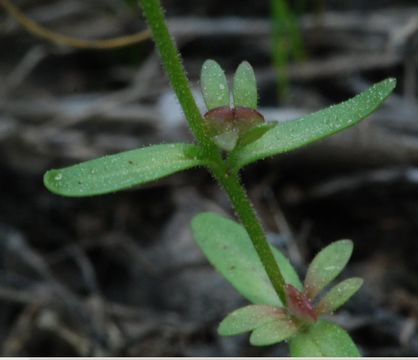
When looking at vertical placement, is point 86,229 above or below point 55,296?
above

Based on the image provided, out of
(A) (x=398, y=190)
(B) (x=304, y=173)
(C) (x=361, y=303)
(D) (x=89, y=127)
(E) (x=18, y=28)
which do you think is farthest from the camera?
(E) (x=18, y=28)

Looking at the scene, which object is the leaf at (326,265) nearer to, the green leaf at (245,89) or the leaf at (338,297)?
A: the leaf at (338,297)

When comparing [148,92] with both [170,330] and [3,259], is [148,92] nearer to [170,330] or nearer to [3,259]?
[3,259]

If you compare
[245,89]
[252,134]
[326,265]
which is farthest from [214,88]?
[326,265]

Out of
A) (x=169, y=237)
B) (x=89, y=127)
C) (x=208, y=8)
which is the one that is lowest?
(x=169, y=237)

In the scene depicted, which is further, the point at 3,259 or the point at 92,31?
the point at 92,31

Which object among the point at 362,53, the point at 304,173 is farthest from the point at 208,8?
the point at 304,173
